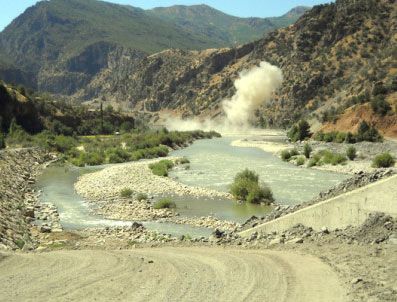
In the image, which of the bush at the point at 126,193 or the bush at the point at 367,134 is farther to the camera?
the bush at the point at 367,134

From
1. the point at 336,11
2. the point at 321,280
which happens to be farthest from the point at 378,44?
the point at 321,280

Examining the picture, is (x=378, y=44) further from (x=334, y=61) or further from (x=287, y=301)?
(x=287, y=301)

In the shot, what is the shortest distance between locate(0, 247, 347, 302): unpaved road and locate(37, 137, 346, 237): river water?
410 inches

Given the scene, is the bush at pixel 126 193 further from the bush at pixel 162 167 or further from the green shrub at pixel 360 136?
the green shrub at pixel 360 136

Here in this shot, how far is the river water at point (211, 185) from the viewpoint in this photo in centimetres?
2755

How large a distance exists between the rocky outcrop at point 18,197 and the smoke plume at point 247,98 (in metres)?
90.6

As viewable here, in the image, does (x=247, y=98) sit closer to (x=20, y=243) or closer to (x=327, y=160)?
(x=327, y=160)

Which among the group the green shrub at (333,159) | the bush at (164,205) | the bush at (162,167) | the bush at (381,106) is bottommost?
the bush at (162,167)

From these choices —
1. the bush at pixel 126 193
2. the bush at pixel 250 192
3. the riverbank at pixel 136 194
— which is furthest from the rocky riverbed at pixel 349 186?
the bush at pixel 126 193

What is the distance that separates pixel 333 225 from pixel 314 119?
274ft

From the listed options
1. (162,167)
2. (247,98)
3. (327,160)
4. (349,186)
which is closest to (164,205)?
(349,186)

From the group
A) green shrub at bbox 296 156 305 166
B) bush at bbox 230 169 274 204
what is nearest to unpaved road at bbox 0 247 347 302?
bush at bbox 230 169 274 204

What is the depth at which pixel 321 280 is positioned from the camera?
10.8 m

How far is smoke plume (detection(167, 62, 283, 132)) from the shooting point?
142375mm
